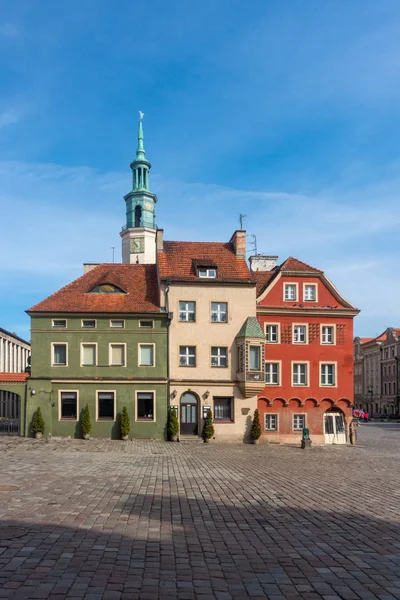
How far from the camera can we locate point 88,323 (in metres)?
36.8

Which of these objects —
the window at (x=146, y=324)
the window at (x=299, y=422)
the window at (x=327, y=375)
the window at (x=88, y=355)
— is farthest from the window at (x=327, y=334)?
the window at (x=88, y=355)

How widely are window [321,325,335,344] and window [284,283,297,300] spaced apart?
270 cm

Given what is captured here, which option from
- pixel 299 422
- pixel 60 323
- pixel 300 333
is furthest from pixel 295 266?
pixel 60 323

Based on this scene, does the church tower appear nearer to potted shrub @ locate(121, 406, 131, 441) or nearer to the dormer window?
the dormer window

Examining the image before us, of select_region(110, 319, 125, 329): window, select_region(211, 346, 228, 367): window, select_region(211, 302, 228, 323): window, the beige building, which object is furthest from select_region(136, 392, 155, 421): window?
select_region(211, 302, 228, 323): window

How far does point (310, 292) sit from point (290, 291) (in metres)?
1.33

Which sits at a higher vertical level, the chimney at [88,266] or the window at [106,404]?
the chimney at [88,266]

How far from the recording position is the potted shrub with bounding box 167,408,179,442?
3588 centimetres

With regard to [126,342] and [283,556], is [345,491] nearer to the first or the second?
[283,556]

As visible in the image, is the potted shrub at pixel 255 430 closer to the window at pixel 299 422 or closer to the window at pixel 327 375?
the window at pixel 299 422

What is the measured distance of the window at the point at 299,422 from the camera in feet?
125

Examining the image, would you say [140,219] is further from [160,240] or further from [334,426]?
[334,426]

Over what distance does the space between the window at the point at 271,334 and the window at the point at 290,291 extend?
6.65 ft

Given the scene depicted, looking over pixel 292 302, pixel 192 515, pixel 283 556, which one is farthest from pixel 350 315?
pixel 283 556
